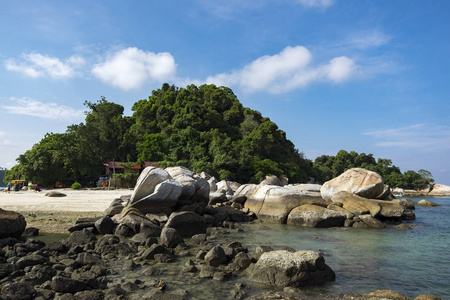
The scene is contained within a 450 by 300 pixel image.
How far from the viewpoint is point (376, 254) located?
10.4m

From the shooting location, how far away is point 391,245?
1200cm

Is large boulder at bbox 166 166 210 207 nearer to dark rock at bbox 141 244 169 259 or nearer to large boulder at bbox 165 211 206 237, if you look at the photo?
large boulder at bbox 165 211 206 237

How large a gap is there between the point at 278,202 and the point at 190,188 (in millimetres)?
5174

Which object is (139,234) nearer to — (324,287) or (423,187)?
(324,287)

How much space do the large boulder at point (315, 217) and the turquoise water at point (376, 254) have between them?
76 cm

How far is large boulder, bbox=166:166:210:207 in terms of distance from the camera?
16.5 m

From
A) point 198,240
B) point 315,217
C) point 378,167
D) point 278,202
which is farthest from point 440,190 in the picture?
point 198,240

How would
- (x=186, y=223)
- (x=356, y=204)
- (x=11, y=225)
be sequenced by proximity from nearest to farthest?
1. (x=11, y=225)
2. (x=186, y=223)
3. (x=356, y=204)

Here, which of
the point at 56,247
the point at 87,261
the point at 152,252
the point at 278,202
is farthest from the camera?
the point at 278,202

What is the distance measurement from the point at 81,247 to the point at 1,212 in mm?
3995

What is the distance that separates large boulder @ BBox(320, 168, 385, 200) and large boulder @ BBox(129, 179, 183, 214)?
10.6m

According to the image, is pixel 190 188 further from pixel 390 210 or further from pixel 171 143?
pixel 171 143

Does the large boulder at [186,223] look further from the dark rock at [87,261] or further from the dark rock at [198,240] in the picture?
the dark rock at [87,261]

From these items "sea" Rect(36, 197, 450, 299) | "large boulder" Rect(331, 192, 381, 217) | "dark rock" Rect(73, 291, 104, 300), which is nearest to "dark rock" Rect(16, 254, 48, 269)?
"dark rock" Rect(73, 291, 104, 300)
